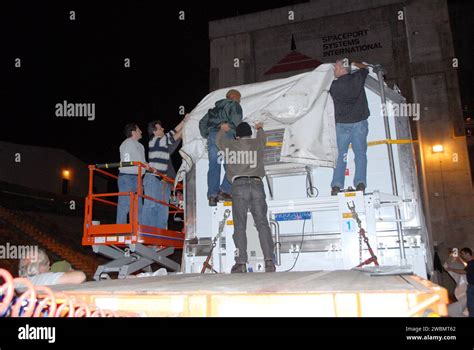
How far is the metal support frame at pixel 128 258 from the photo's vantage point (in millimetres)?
6643

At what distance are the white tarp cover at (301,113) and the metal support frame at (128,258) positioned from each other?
293cm

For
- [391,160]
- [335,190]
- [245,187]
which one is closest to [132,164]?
[245,187]

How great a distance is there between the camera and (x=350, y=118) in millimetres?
5809

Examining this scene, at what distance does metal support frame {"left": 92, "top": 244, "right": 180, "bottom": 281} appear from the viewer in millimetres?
6643

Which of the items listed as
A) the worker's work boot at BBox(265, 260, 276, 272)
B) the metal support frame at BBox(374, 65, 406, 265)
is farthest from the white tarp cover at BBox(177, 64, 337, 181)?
the worker's work boot at BBox(265, 260, 276, 272)

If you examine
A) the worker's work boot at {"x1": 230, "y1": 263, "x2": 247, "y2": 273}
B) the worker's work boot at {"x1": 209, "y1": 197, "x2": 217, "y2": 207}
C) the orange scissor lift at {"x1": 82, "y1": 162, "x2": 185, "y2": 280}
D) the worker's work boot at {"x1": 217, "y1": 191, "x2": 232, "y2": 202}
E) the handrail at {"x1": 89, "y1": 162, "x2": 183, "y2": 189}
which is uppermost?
the handrail at {"x1": 89, "y1": 162, "x2": 183, "y2": 189}

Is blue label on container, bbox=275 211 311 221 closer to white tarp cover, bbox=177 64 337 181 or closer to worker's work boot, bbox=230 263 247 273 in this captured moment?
white tarp cover, bbox=177 64 337 181

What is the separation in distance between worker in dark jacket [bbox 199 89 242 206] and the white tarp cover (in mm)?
316

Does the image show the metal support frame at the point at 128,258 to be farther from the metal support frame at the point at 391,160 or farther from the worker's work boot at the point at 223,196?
the metal support frame at the point at 391,160

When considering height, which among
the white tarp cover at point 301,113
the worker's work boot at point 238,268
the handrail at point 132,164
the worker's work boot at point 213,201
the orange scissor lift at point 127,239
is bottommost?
the worker's work boot at point 238,268

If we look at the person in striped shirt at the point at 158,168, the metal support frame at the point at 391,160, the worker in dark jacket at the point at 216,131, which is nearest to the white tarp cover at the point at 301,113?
the worker in dark jacket at the point at 216,131

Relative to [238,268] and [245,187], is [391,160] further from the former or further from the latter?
[238,268]

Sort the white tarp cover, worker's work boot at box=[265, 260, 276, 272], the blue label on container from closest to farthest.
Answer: worker's work boot at box=[265, 260, 276, 272], the blue label on container, the white tarp cover

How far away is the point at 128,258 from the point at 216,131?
2.87 metres
